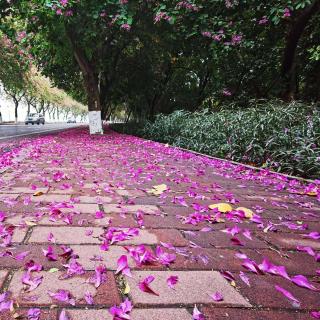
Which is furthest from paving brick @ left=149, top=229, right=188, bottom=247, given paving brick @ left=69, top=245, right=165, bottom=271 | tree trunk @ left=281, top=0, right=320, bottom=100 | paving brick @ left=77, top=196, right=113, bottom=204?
tree trunk @ left=281, top=0, right=320, bottom=100

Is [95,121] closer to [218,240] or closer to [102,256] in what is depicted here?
[218,240]

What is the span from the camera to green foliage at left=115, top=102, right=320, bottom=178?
5504mm

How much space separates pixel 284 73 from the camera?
11.4 meters

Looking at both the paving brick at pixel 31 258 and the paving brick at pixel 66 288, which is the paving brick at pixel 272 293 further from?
the paving brick at pixel 31 258

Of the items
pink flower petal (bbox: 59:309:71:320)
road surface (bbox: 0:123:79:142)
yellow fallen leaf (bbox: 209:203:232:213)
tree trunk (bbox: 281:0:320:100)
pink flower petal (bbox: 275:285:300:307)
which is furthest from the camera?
road surface (bbox: 0:123:79:142)

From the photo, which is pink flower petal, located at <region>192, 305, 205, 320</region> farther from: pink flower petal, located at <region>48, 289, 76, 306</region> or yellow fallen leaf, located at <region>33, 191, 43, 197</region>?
yellow fallen leaf, located at <region>33, 191, 43, 197</region>

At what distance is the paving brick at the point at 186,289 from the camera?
1.59 meters

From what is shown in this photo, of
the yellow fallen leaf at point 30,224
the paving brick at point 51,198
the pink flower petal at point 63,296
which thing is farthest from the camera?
the paving brick at point 51,198

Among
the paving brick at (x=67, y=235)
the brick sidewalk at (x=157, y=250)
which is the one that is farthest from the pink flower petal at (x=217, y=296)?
the paving brick at (x=67, y=235)

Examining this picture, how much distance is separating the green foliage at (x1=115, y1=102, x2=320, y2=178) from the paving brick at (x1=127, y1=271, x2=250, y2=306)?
387 centimetres

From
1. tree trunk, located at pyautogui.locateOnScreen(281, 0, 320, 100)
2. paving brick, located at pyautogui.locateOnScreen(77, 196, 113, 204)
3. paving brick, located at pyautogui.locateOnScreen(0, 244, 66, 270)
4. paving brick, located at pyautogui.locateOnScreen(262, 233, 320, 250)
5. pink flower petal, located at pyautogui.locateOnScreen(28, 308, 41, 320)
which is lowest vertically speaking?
paving brick, located at pyautogui.locateOnScreen(262, 233, 320, 250)

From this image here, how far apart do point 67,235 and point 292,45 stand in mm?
10043

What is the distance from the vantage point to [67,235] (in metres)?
2.39

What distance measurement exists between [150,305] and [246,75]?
1506cm
